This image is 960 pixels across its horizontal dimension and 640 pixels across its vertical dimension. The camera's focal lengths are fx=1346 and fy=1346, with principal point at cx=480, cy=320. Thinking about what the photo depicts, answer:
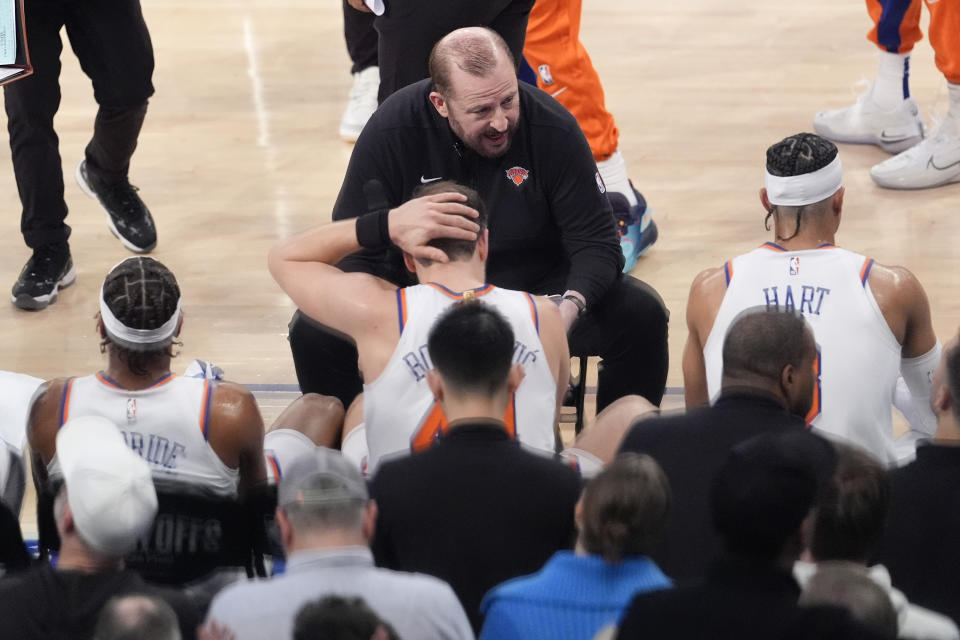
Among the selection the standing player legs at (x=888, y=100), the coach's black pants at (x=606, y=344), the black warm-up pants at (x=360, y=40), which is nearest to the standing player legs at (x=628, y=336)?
the coach's black pants at (x=606, y=344)

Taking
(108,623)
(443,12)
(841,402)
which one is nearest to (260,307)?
(443,12)

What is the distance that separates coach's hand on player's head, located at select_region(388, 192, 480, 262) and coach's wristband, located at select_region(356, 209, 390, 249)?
61mm

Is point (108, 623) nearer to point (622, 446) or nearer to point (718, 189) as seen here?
point (622, 446)

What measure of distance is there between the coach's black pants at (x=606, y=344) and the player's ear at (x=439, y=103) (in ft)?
1.94

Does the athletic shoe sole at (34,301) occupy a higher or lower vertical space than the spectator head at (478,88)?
lower

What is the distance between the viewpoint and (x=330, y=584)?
1.81 meters

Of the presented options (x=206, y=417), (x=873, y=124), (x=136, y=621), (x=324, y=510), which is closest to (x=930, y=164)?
(x=873, y=124)

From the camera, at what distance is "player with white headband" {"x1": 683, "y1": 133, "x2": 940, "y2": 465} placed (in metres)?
2.63

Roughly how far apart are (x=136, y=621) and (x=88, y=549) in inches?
11.6

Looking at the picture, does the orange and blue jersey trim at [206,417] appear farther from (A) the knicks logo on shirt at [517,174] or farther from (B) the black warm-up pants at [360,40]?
(B) the black warm-up pants at [360,40]

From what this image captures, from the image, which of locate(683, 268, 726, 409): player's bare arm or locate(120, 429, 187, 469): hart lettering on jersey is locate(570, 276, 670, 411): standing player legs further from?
locate(120, 429, 187, 469): hart lettering on jersey

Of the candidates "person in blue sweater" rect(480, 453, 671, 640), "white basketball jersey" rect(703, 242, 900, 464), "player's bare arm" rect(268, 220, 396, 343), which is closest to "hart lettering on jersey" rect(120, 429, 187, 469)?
"player's bare arm" rect(268, 220, 396, 343)

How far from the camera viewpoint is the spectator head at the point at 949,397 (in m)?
2.17

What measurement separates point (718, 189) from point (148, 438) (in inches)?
111
